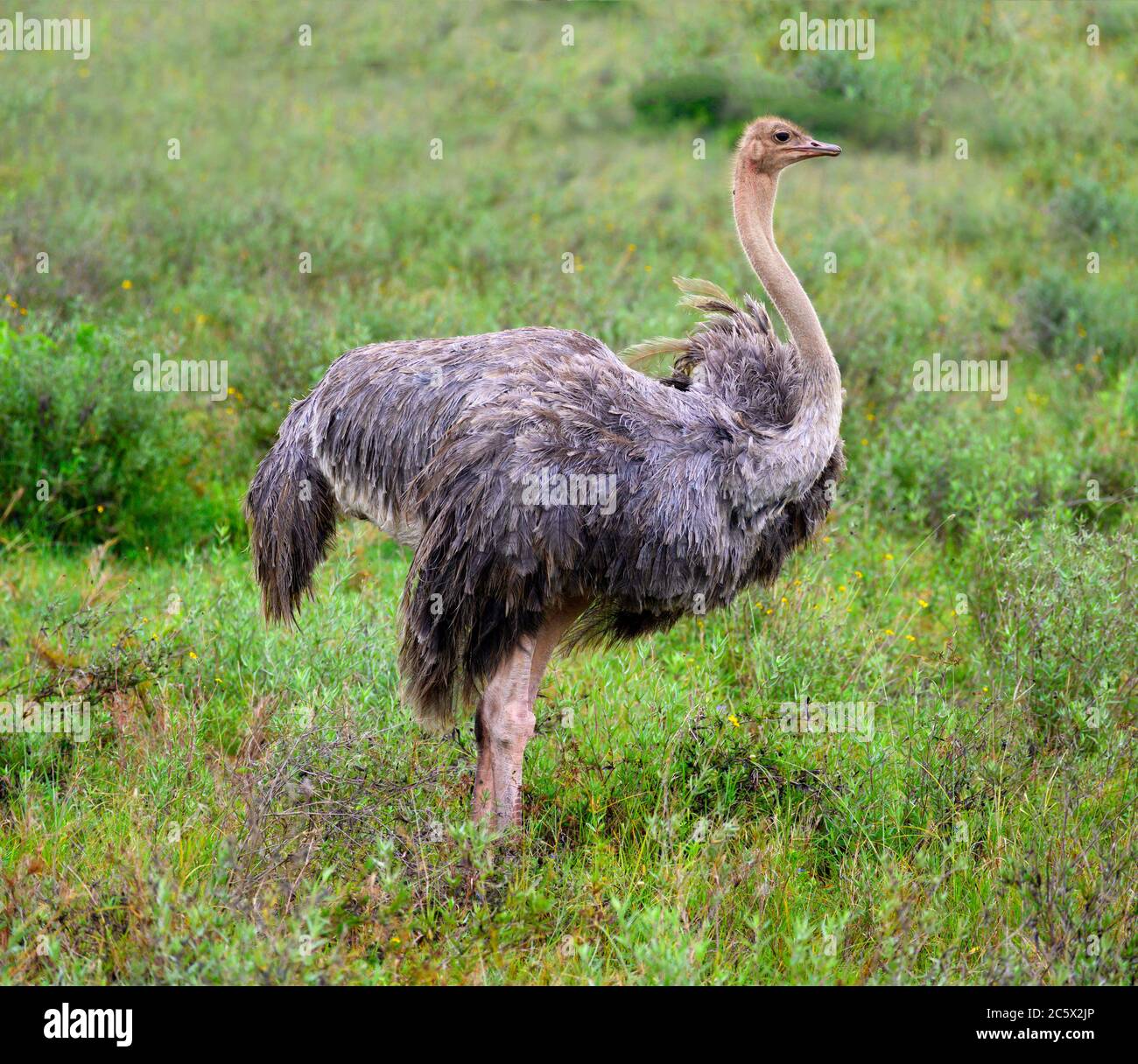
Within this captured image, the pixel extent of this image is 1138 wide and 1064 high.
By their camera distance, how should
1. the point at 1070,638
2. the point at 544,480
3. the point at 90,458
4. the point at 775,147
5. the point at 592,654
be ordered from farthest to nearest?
1. the point at 90,458
2. the point at 1070,638
3. the point at 592,654
4. the point at 775,147
5. the point at 544,480

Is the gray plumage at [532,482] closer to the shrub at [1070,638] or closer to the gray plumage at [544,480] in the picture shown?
the gray plumage at [544,480]

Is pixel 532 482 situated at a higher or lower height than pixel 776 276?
lower

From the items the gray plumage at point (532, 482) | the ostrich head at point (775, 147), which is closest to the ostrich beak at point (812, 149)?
the ostrich head at point (775, 147)

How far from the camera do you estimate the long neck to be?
14.2 ft

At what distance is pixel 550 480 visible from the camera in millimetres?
3965

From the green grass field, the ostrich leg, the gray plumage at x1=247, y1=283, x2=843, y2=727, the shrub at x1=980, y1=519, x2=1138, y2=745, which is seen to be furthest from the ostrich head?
the shrub at x1=980, y1=519, x2=1138, y2=745

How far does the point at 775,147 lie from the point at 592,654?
1.88 meters

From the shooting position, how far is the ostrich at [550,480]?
402cm

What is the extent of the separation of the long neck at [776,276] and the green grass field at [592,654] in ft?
4.51

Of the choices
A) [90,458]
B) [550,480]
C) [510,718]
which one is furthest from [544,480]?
[90,458]

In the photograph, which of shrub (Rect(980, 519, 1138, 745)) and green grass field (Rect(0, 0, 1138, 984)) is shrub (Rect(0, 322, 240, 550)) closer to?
green grass field (Rect(0, 0, 1138, 984))

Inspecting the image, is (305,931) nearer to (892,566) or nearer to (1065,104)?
(892,566)

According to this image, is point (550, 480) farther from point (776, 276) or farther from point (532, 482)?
point (776, 276)

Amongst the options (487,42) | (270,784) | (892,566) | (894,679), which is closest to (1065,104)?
(487,42)
